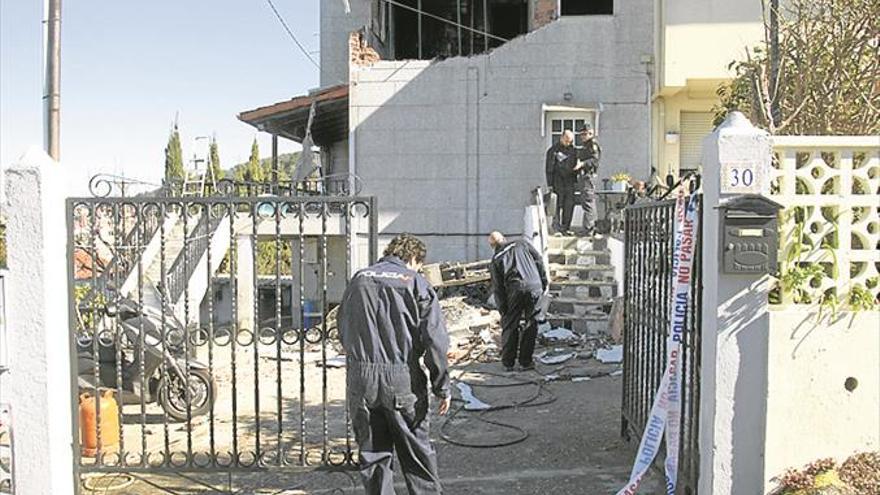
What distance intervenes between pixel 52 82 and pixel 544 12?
10657mm

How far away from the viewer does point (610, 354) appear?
11.5 meters

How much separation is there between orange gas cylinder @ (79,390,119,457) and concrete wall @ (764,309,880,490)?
545 centimetres

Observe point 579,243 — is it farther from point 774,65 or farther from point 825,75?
point 825,75

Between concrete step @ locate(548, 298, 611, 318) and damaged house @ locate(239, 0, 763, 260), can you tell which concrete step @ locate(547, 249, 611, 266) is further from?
damaged house @ locate(239, 0, 763, 260)

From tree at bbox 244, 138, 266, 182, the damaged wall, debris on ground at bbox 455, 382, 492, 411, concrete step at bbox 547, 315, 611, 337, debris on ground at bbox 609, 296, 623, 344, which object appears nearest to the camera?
debris on ground at bbox 455, 382, 492, 411

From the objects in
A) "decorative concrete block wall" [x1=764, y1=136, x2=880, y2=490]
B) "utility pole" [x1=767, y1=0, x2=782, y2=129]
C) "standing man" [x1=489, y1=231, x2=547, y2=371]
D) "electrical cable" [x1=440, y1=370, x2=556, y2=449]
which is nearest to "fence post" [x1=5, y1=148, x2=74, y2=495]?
"electrical cable" [x1=440, y1=370, x2=556, y2=449]

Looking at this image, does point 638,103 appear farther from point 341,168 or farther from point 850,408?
point 850,408

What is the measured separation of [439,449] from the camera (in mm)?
7332

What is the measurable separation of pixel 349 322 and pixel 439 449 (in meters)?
2.52

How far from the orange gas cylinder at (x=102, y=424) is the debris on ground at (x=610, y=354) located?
6.44 metres

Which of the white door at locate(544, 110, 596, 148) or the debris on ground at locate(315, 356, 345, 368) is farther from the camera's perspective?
the white door at locate(544, 110, 596, 148)

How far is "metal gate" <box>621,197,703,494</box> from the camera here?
5.25 m

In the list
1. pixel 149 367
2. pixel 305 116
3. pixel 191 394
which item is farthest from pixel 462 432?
pixel 305 116

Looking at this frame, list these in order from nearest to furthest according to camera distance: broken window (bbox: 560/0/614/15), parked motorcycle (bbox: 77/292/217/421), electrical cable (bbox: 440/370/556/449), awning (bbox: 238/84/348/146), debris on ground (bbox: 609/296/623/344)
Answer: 1. electrical cable (bbox: 440/370/556/449)
2. parked motorcycle (bbox: 77/292/217/421)
3. debris on ground (bbox: 609/296/623/344)
4. broken window (bbox: 560/0/614/15)
5. awning (bbox: 238/84/348/146)
